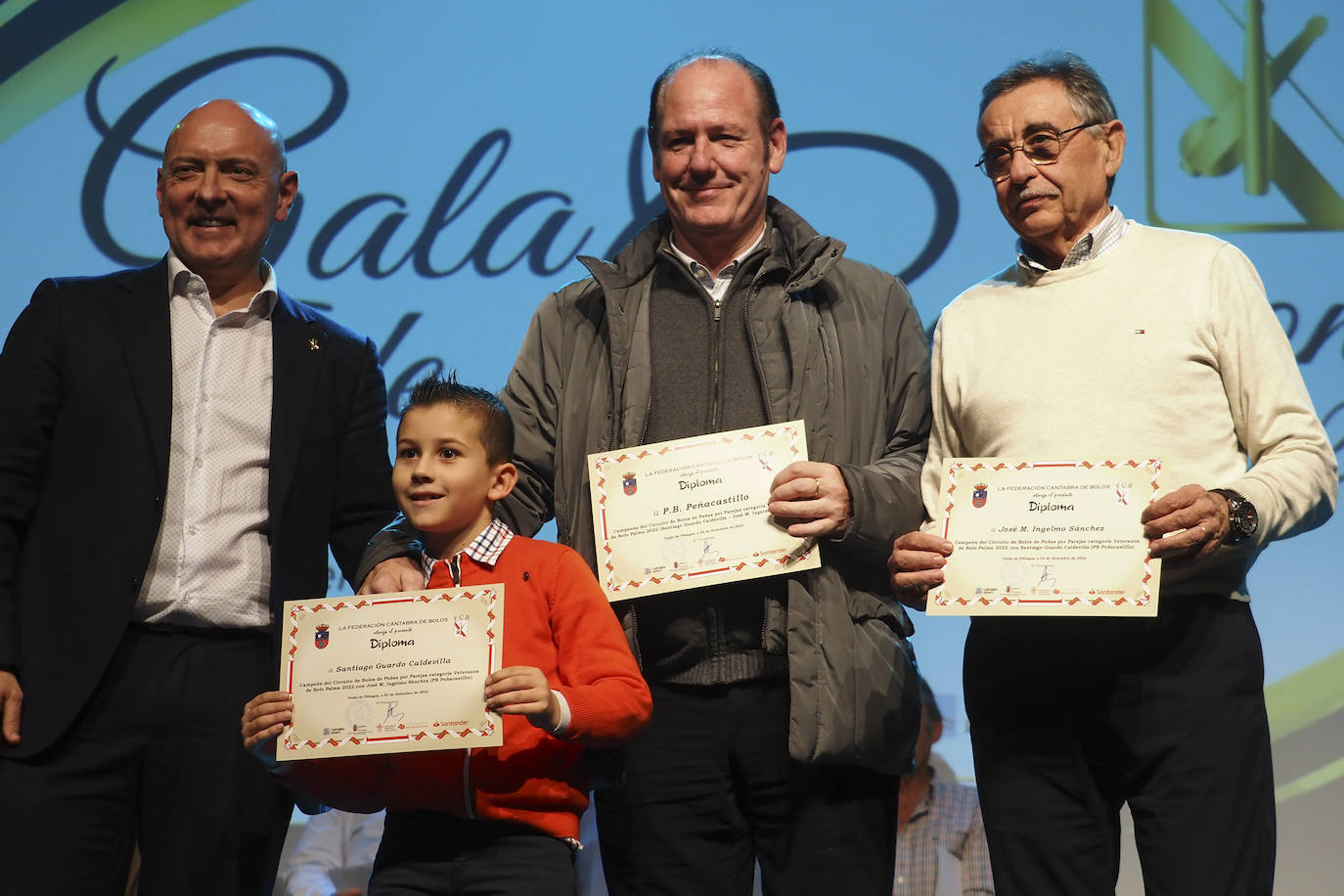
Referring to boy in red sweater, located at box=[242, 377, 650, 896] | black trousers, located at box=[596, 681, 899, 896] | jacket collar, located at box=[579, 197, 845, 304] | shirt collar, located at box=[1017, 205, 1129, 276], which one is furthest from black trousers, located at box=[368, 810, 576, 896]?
shirt collar, located at box=[1017, 205, 1129, 276]

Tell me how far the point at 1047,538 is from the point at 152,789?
1.52 m

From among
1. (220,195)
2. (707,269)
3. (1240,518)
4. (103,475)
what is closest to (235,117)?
(220,195)

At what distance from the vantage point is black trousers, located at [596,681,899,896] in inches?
86.7

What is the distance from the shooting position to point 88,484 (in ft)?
7.70

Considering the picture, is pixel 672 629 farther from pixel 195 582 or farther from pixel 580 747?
pixel 195 582

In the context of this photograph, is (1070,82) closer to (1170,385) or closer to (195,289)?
(1170,385)

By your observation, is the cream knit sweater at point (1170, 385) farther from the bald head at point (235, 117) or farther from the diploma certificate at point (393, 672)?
the bald head at point (235, 117)

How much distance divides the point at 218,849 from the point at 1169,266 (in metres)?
1.83

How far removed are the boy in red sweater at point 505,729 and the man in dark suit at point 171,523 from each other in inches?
10.4

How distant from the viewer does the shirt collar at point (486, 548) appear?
222cm

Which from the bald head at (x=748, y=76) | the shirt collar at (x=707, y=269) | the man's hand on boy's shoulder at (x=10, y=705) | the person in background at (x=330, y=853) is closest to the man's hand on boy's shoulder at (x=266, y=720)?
the man's hand on boy's shoulder at (x=10, y=705)

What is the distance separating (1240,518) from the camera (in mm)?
1920

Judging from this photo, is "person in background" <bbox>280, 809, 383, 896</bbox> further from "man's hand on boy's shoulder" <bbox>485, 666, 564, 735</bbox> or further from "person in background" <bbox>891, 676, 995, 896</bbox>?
"man's hand on boy's shoulder" <bbox>485, 666, 564, 735</bbox>

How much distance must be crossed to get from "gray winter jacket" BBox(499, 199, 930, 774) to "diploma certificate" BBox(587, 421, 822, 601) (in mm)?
87
